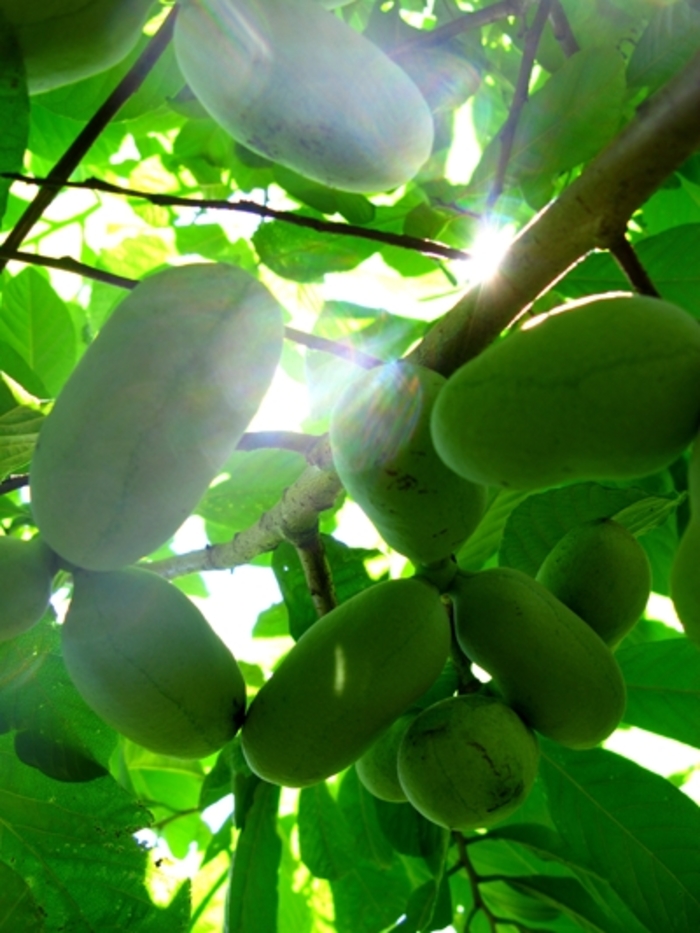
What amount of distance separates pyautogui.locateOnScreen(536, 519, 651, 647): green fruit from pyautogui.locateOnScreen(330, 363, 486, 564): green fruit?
25 cm

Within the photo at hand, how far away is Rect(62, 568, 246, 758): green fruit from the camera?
0.86 m

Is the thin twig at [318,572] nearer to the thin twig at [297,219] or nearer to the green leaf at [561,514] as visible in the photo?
the green leaf at [561,514]

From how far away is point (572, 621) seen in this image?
929mm

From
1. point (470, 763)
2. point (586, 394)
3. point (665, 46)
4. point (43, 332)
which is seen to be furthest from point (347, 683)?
point (43, 332)

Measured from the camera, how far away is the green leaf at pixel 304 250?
1.58m

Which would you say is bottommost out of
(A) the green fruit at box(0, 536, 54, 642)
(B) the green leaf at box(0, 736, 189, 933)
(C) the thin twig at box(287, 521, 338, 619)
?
(B) the green leaf at box(0, 736, 189, 933)

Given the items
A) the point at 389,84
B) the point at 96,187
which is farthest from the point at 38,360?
the point at 389,84

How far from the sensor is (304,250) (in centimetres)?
159

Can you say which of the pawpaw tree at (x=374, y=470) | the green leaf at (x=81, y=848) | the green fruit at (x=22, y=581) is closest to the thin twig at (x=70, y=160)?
the pawpaw tree at (x=374, y=470)

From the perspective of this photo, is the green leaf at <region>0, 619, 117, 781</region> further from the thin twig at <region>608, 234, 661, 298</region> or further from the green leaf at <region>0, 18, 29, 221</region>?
the thin twig at <region>608, 234, 661, 298</region>

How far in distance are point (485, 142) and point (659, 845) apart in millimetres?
1206

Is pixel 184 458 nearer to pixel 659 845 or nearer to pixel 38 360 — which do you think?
pixel 659 845

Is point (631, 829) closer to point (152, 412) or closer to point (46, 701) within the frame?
point (46, 701)

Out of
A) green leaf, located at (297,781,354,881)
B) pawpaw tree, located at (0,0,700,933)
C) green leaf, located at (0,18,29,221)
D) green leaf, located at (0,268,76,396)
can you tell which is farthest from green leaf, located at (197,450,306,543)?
green leaf, located at (0,18,29,221)
